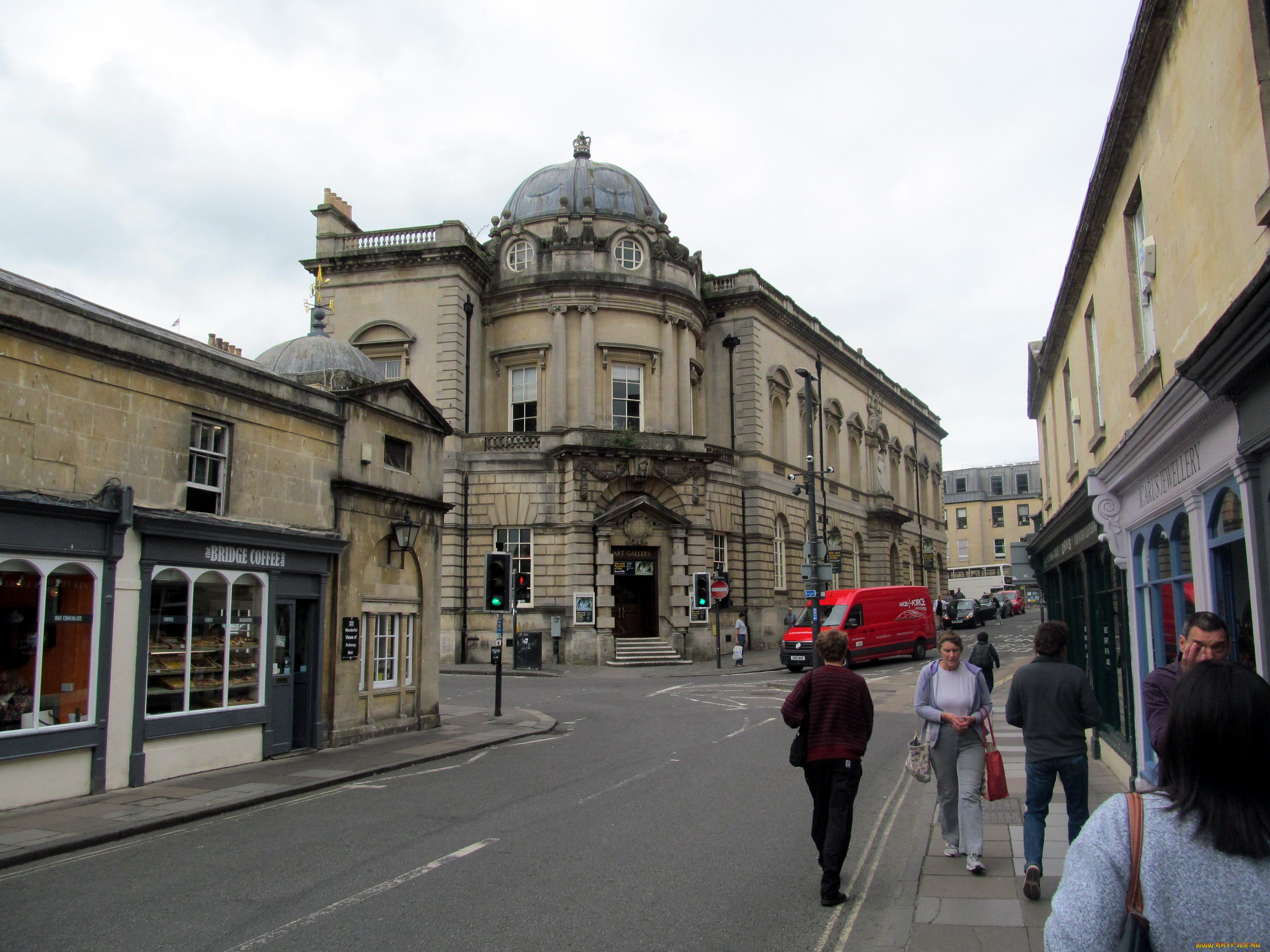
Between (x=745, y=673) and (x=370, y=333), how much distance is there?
18.0 m

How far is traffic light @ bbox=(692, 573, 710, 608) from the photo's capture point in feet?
100

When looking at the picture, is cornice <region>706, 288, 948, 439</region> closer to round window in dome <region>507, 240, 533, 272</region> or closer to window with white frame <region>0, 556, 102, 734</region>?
round window in dome <region>507, 240, 533, 272</region>

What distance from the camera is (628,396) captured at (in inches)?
1438

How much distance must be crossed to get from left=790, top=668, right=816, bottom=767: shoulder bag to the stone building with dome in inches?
996

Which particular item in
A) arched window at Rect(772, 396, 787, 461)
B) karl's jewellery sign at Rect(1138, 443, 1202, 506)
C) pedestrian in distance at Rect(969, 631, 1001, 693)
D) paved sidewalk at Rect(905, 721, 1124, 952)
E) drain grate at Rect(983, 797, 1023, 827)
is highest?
arched window at Rect(772, 396, 787, 461)

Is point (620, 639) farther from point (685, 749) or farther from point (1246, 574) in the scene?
point (1246, 574)

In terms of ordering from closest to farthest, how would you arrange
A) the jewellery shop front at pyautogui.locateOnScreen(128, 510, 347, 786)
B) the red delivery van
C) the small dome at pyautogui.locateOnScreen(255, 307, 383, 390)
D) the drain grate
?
the drain grate, the jewellery shop front at pyautogui.locateOnScreen(128, 510, 347, 786), the small dome at pyautogui.locateOnScreen(255, 307, 383, 390), the red delivery van

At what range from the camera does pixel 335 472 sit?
15.4 metres

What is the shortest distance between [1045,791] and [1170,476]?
10.3 feet

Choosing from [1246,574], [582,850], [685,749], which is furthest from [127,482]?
[1246,574]

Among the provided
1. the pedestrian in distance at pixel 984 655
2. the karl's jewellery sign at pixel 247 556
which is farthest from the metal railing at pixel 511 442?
the karl's jewellery sign at pixel 247 556

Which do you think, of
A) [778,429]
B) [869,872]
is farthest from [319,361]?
[778,429]

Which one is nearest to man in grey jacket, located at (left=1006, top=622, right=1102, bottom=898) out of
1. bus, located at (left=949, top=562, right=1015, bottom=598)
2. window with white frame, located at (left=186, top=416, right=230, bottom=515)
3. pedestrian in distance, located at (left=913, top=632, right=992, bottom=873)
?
pedestrian in distance, located at (left=913, top=632, right=992, bottom=873)

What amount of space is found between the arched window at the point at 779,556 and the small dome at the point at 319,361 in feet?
80.2
